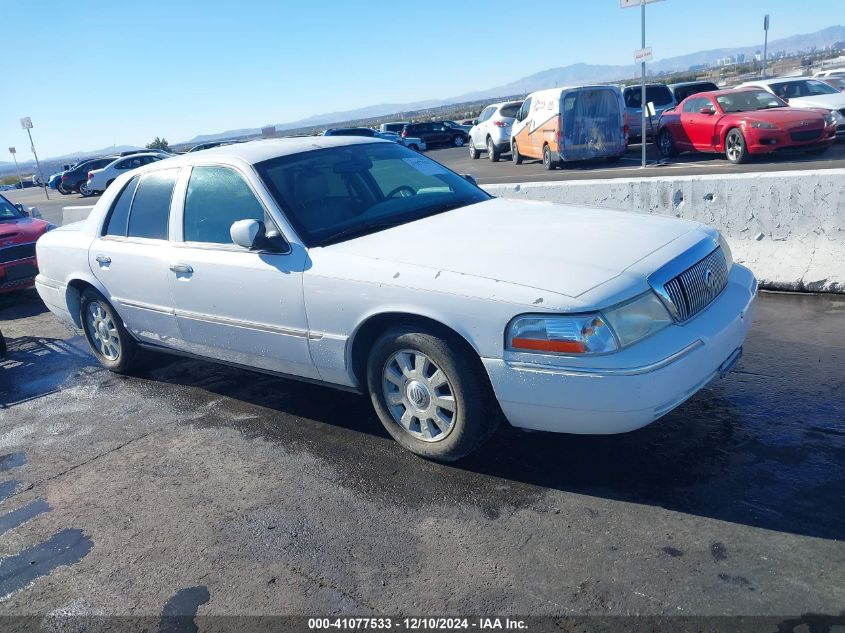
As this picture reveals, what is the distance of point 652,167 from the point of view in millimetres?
16297

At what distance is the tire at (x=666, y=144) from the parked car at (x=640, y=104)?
3108mm

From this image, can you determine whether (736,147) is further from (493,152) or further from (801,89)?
(493,152)

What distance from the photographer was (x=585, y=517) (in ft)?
10.7

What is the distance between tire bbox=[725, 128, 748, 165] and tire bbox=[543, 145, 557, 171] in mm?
4394

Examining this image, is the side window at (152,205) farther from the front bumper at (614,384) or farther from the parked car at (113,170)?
the parked car at (113,170)

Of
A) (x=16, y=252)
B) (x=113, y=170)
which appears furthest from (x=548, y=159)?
(x=113, y=170)

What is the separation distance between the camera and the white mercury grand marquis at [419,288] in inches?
128

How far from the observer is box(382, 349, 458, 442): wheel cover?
3.70 meters

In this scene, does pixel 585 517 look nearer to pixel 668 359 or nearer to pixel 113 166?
pixel 668 359

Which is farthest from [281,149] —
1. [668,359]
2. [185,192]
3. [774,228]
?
[774,228]

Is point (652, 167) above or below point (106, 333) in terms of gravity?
below

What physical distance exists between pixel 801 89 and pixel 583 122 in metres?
5.07

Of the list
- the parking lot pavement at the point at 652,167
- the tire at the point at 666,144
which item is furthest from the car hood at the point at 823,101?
the tire at the point at 666,144

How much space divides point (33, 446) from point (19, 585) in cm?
173
